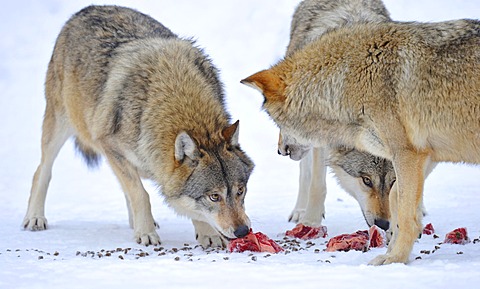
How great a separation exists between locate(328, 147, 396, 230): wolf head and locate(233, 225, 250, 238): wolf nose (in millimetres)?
1047

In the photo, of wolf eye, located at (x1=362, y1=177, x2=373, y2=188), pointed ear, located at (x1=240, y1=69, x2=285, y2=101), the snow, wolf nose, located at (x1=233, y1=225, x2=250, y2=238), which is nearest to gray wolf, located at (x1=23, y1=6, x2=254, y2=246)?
wolf nose, located at (x1=233, y1=225, x2=250, y2=238)

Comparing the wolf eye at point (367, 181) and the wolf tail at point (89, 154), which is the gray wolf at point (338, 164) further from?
the wolf tail at point (89, 154)

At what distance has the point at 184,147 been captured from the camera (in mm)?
5598

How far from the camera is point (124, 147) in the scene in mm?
6355

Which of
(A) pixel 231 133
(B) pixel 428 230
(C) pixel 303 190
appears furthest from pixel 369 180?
(C) pixel 303 190

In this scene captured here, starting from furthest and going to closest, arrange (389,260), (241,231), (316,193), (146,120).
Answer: (316,193)
(146,120)
(241,231)
(389,260)

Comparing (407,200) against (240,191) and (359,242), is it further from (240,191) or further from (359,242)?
(240,191)

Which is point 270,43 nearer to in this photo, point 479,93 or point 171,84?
point 171,84

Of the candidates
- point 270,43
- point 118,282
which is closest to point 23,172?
point 270,43

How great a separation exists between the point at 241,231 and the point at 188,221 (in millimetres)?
2499

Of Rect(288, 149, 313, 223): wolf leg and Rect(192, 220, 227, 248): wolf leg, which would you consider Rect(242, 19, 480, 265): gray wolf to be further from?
Rect(288, 149, 313, 223): wolf leg

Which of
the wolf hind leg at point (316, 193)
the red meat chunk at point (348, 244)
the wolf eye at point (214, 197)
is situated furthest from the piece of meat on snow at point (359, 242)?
the wolf hind leg at point (316, 193)

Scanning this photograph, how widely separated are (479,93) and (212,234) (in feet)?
8.51

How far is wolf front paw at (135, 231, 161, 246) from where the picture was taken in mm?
6211
